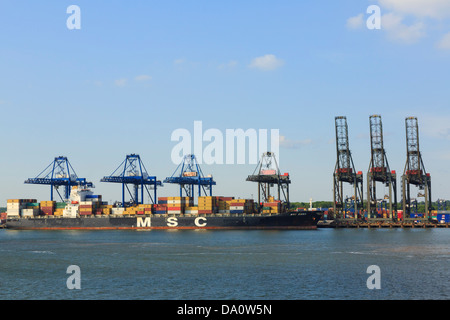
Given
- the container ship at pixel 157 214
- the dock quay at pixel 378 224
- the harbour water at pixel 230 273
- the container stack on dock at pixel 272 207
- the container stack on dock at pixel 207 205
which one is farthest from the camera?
the dock quay at pixel 378 224

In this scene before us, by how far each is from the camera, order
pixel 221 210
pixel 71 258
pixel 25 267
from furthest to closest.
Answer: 1. pixel 221 210
2. pixel 71 258
3. pixel 25 267

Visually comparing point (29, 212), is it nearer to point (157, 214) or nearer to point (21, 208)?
point (21, 208)

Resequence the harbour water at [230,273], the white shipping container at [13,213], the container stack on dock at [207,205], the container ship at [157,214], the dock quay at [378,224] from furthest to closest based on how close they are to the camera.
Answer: the white shipping container at [13,213] → the dock quay at [378,224] → the container stack on dock at [207,205] → the container ship at [157,214] → the harbour water at [230,273]

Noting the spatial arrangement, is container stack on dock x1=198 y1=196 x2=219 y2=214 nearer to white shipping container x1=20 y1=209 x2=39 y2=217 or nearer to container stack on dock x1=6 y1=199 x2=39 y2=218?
white shipping container x1=20 y1=209 x2=39 y2=217

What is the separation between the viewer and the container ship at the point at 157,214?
116 meters

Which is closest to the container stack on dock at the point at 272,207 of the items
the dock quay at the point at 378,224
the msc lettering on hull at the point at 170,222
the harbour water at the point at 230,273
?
the msc lettering on hull at the point at 170,222

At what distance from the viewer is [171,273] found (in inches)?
1729

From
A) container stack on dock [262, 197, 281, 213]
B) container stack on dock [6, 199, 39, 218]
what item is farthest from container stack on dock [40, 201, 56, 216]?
container stack on dock [262, 197, 281, 213]

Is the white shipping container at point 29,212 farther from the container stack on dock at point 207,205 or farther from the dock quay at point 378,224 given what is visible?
the dock quay at point 378,224

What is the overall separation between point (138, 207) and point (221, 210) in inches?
867

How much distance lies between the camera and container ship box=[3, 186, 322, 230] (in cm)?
11619

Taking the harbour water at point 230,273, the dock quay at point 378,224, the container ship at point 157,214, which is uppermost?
the container ship at point 157,214

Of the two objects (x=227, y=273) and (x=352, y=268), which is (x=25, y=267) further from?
(x=352, y=268)
